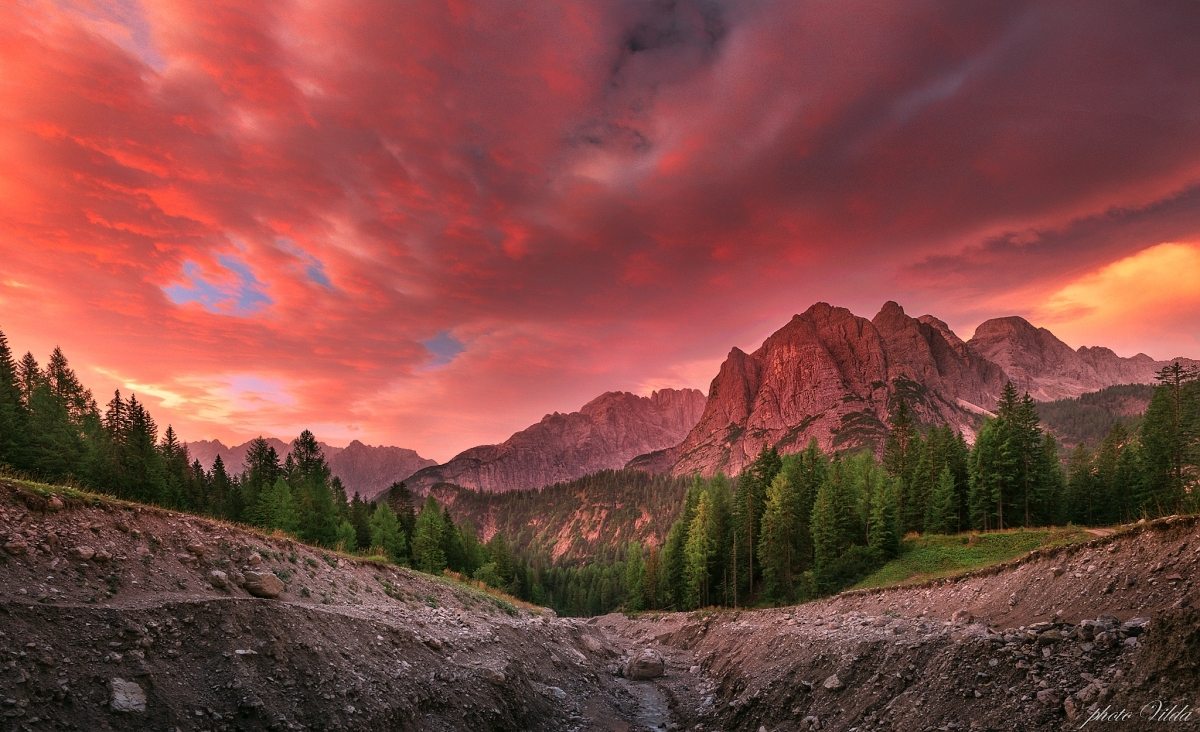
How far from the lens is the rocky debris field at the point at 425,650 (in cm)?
1009

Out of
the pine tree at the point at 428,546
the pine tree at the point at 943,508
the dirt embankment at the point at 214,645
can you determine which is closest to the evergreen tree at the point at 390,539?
the pine tree at the point at 428,546

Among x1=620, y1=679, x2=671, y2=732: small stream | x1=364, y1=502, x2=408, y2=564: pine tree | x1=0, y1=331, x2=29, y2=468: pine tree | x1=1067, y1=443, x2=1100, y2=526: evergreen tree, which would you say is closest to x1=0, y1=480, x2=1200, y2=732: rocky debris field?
x1=620, y1=679, x2=671, y2=732: small stream

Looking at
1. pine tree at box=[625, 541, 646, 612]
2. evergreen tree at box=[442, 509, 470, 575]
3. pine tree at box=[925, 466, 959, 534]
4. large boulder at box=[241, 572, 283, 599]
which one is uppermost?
large boulder at box=[241, 572, 283, 599]

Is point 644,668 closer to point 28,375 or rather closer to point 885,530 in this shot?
point 885,530

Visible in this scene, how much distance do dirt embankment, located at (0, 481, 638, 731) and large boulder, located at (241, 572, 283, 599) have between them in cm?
5

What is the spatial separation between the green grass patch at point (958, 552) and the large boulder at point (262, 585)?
37.9 metres

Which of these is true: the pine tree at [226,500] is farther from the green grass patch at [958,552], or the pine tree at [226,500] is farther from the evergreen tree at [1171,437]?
the evergreen tree at [1171,437]

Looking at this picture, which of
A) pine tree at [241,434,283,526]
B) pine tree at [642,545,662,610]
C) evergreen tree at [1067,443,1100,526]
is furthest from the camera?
pine tree at [642,545,662,610]

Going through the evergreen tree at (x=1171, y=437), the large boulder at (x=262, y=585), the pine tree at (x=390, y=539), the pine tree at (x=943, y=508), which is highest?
the evergreen tree at (x=1171, y=437)

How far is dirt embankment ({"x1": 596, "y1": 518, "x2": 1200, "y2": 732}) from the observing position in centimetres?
951

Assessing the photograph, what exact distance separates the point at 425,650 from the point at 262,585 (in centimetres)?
620

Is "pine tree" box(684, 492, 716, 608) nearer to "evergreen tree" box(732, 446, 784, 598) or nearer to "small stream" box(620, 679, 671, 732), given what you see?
"evergreen tree" box(732, 446, 784, 598)

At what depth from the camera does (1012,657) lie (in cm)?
1203

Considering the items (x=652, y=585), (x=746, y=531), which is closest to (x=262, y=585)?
(x=746, y=531)
